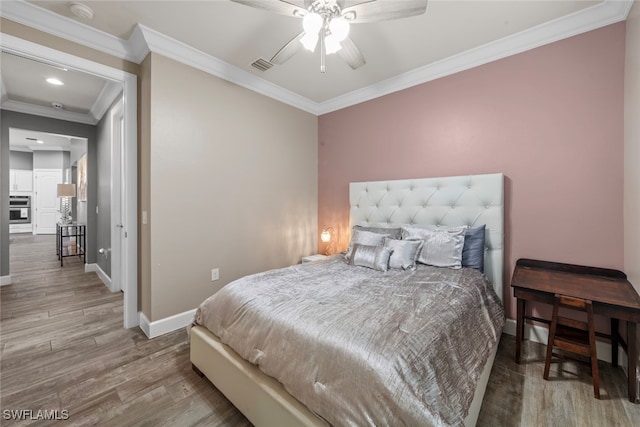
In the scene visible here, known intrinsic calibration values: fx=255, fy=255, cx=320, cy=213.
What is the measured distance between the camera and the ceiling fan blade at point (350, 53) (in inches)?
73.4

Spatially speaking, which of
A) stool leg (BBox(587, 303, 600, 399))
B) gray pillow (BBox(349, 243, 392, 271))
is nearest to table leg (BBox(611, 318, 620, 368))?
stool leg (BBox(587, 303, 600, 399))

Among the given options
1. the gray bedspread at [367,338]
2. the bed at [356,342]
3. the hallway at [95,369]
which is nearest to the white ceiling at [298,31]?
the bed at [356,342]

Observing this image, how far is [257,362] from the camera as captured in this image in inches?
53.7

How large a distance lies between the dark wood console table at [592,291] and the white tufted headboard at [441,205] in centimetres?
28

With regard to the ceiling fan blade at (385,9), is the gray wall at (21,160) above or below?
above

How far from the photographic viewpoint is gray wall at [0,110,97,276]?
3762 millimetres

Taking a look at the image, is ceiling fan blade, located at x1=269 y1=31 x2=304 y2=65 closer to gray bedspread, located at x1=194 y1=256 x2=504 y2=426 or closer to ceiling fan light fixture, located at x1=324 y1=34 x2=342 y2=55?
ceiling fan light fixture, located at x1=324 y1=34 x2=342 y2=55

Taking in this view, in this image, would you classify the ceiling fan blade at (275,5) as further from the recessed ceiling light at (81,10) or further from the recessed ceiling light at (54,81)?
the recessed ceiling light at (54,81)

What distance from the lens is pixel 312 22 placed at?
1.59 m

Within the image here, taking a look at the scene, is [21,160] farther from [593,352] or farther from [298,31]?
[593,352]

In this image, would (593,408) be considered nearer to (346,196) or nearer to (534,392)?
(534,392)

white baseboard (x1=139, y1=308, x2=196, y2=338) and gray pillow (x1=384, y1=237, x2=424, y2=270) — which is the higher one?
gray pillow (x1=384, y1=237, x2=424, y2=270)

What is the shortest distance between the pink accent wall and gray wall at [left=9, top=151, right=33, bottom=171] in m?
11.2

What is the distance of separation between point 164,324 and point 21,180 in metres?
9.84
